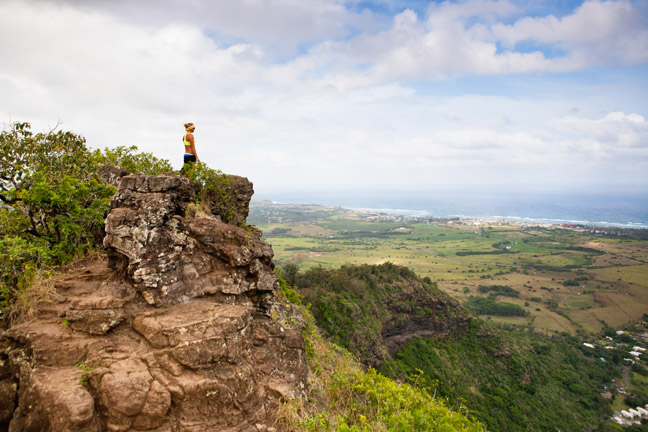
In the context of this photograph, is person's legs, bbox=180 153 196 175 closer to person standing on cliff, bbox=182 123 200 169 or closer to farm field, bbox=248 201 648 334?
person standing on cliff, bbox=182 123 200 169

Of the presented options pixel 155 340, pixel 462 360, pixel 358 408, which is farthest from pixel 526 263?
pixel 155 340

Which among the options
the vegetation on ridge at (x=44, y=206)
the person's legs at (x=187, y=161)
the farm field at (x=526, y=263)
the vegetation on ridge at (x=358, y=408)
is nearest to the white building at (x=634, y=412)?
the farm field at (x=526, y=263)

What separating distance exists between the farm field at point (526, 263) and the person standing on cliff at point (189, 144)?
89.0 meters

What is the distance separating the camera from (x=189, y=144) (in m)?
11.6

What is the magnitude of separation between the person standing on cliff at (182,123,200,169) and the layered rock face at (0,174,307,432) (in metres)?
3.65

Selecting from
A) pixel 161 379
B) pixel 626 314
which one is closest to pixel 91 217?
pixel 161 379

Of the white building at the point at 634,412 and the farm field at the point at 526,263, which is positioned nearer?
the white building at the point at 634,412

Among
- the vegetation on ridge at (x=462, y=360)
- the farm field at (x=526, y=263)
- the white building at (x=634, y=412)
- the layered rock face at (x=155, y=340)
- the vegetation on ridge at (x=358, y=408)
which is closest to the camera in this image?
the layered rock face at (x=155, y=340)

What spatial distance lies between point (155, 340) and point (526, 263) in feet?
524

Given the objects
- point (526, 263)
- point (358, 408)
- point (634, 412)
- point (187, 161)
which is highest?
point (187, 161)

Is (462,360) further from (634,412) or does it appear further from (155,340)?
(155,340)

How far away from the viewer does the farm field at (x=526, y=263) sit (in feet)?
288

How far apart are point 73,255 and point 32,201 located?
1.99m

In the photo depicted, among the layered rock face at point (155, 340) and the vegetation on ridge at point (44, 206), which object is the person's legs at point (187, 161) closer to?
the vegetation on ridge at point (44, 206)
